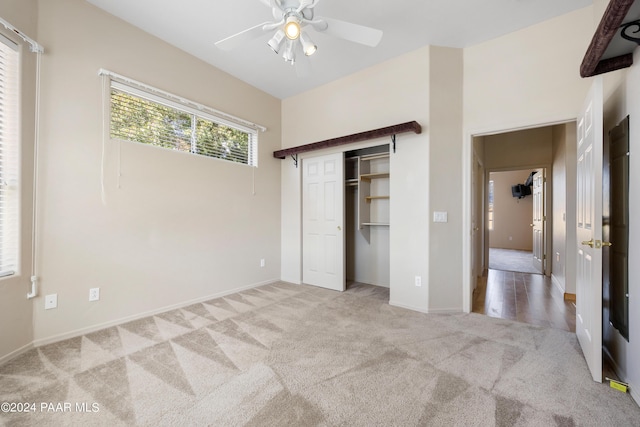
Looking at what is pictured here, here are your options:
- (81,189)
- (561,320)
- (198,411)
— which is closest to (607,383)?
(561,320)

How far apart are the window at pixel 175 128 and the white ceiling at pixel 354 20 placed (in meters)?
0.69

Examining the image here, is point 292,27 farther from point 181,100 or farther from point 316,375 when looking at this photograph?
point 316,375

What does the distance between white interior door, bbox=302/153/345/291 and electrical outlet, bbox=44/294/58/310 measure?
112 inches

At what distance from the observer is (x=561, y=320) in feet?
9.22

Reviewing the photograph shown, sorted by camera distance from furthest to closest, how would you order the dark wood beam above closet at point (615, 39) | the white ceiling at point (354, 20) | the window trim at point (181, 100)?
the window trim at point (181, 100)
the white ceiling at point (354, 20)
the dark wood beam above closet at point (615, 39)

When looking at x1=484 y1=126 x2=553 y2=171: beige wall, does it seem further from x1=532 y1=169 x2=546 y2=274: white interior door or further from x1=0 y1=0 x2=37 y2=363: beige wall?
x1=0 y1=0 x2=37 y2=363: beige wall

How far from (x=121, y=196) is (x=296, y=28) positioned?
2.28 m

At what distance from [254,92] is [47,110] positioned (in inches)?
95.3

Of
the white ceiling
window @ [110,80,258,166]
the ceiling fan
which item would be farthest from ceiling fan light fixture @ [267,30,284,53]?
window @ [110,80,258,166]

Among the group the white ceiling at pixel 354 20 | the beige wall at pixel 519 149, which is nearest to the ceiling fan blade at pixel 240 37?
the white ceiling at pixel 354 20

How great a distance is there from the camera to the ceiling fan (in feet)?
6.16

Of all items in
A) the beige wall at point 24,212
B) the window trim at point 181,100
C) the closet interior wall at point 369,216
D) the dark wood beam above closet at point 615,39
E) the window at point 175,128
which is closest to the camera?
the dark wood beam above closet at point 615,39

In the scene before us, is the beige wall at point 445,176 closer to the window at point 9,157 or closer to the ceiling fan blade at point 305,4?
the ceiling fan blade at point 305,4

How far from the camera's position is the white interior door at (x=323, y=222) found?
3.89m
